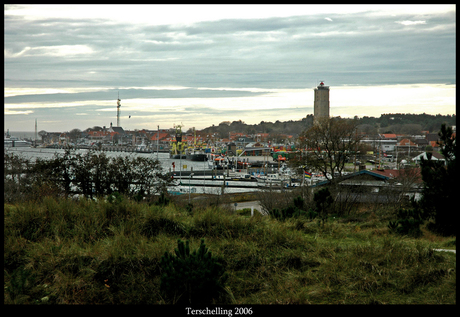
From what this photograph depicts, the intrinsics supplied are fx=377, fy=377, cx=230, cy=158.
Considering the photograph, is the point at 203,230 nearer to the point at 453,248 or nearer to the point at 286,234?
the point at 286,234

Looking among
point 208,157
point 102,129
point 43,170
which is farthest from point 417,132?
point 102,129

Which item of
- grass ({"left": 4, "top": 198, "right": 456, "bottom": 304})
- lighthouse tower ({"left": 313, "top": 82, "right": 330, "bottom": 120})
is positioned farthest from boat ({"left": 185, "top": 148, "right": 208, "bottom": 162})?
grass ({"left": 4, "top": 198, "right": 456, "bottom": 304})

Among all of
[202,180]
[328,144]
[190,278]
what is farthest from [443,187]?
[202,180]

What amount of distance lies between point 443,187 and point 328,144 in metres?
21.4

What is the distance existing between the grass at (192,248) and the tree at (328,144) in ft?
63.7

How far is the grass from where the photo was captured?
4406mm

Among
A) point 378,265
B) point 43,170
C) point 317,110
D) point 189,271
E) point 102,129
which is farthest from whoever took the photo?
point 102,129

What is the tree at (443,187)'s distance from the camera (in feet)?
19.0

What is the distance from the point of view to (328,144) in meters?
26.9

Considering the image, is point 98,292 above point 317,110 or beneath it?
beneath

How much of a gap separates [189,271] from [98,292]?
123 centimetres

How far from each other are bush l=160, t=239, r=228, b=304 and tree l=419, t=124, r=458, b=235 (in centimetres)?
382

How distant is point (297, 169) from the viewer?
27.3 meters

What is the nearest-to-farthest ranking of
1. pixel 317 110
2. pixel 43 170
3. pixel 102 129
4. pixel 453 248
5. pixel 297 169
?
pixel 453 248
pixel 43 170
pixel 297 169
pixel 317 110
pixel 102 129
